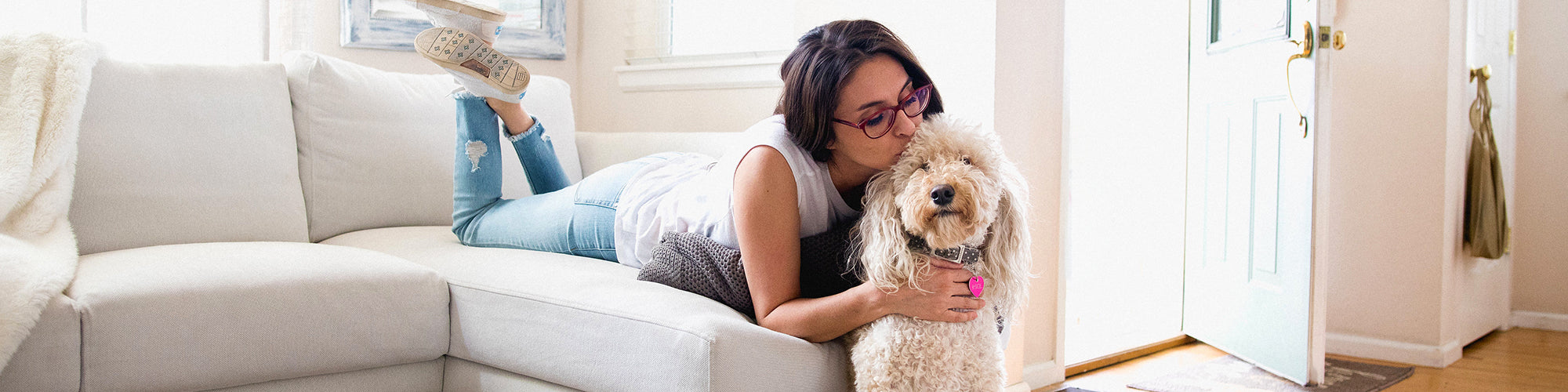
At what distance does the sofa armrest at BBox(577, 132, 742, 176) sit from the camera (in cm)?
224

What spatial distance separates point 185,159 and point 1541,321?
4582 millimetres

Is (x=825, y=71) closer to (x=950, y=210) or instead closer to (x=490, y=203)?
(x=950, y=210)

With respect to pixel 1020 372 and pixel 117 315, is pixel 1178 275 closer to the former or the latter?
pixel 1020 372

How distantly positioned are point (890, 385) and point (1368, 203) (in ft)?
8.21

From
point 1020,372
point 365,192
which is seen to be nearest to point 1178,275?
point 1020,372

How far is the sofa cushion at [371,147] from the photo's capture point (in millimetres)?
2121

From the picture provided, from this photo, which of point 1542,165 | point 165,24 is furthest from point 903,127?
point 1542,165

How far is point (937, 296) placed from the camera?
1.14 meters

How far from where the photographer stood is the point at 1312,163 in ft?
7.64

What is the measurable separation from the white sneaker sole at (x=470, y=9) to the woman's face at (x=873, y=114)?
941 millimetres

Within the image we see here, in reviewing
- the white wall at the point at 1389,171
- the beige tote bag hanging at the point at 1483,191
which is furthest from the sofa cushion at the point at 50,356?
the beige tote bag hanging at the point at 1483,191

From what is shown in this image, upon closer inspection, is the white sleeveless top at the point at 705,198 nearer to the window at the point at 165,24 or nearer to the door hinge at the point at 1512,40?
the window at the point at 165,24

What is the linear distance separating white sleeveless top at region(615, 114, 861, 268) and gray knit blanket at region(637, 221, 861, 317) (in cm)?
3

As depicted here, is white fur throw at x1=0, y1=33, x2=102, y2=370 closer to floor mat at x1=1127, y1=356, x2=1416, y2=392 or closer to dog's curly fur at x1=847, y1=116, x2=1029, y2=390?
dog's curly fur at x1=847, y1=116, x2=1029, y2=390
